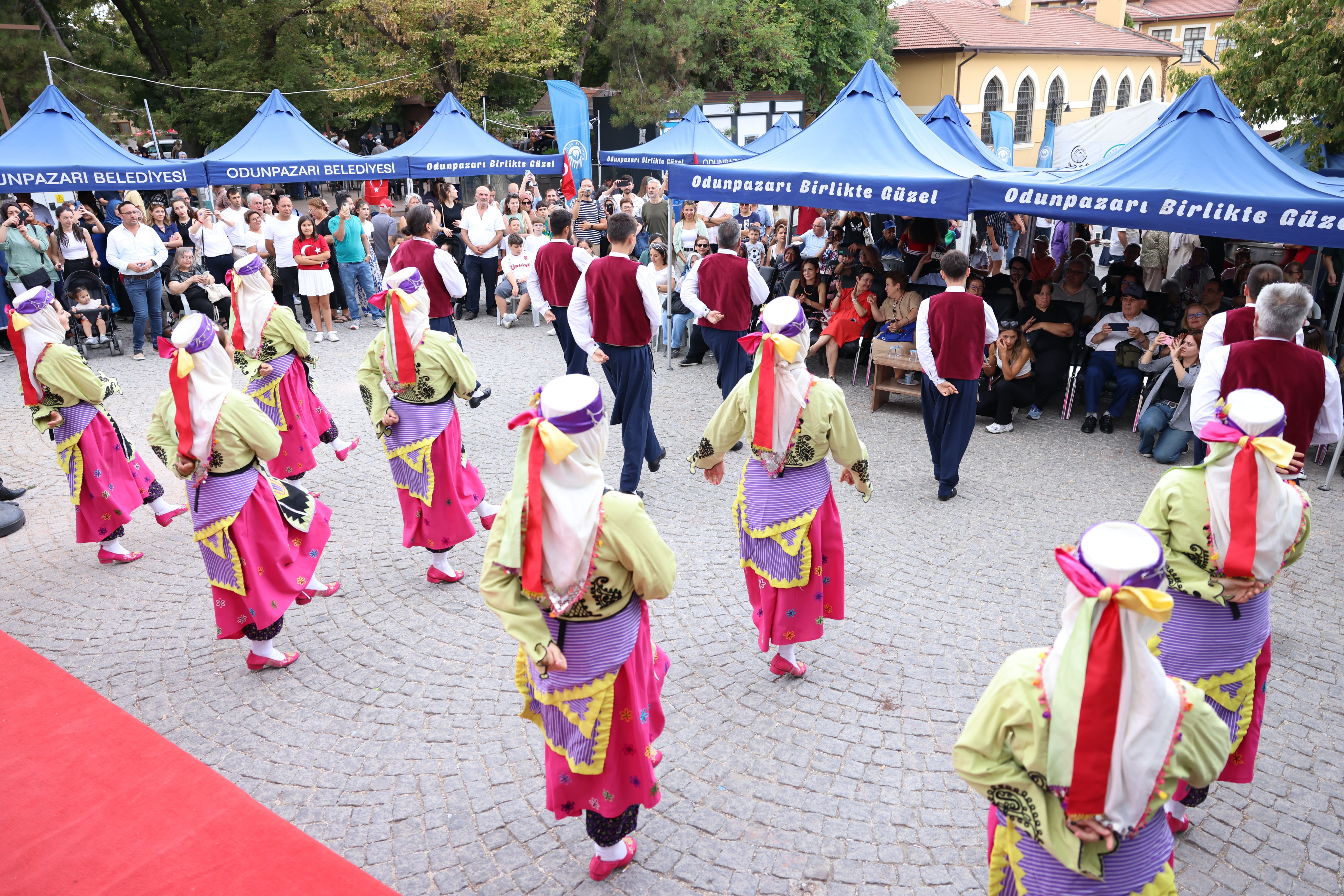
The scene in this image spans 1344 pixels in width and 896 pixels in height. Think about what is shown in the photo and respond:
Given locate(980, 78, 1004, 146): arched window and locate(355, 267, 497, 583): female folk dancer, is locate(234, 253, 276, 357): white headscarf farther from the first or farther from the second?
locate(980, 78, 1004, 146): arched window

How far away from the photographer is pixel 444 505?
222 inches

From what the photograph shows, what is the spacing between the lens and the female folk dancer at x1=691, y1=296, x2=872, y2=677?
4.29 metres

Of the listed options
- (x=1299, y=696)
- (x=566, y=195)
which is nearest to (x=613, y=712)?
(x=1299, y=696)

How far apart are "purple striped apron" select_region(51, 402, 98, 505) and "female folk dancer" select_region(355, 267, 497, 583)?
202 cm

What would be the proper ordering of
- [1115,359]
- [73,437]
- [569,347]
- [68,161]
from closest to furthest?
[73,437], [1115,359], [569,347], [68,161]

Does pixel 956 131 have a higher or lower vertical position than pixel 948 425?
higher

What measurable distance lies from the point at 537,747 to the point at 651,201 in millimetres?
11079

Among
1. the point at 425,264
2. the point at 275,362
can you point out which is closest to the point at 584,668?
the point at 275,362

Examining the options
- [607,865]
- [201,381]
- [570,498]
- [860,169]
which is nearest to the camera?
[570,498]

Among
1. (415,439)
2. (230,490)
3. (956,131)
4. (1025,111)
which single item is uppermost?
(1025,111)

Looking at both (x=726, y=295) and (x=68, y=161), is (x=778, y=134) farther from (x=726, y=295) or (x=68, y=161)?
(x=68, y=161)

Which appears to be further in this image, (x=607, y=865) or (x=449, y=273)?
(x=449, y=273)

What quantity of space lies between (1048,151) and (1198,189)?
1220 centimetres

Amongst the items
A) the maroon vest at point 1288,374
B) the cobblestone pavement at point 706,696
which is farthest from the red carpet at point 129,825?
the maroon vest at point 1288,374
